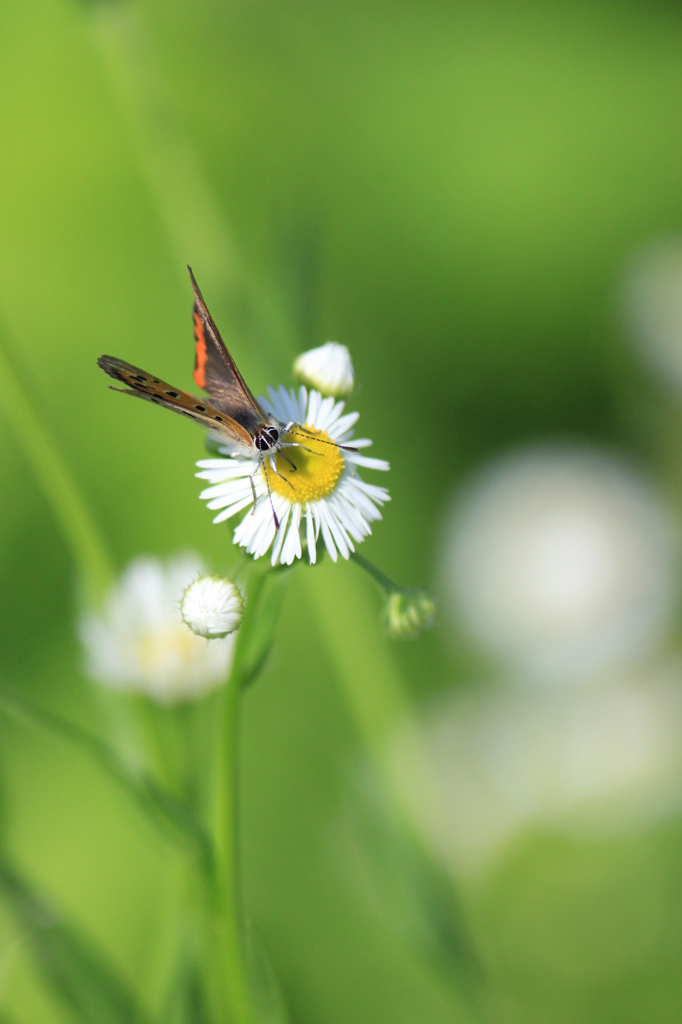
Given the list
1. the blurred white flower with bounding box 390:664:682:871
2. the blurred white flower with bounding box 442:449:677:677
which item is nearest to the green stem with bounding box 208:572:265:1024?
the blurred white flower with bounding box 390:664:682:871

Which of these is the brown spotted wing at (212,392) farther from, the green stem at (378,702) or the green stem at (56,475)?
the green stem at (378,702)

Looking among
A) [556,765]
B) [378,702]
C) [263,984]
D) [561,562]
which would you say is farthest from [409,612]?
[561,562]

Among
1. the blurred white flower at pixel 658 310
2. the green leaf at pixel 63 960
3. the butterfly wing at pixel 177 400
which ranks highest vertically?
the blurred white flower at pixel 658 310

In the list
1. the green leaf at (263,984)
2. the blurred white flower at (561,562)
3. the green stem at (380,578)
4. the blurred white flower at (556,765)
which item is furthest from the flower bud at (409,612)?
the blurred white flower at (561,562)

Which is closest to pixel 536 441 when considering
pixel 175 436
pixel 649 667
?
pixel 649 667

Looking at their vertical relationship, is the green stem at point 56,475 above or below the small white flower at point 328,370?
below

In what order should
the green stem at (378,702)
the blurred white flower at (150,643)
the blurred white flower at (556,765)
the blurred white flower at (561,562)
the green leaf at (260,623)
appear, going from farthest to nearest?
the blurred white flower at (561,562) → the blurred white flower at (556,765) → the green stem at (378,702) → the blurred white flower at (150,643) → the green leaf at (260,623)

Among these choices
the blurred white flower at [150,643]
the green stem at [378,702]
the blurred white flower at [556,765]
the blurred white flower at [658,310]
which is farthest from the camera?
the blurred white flower at [658,310]
